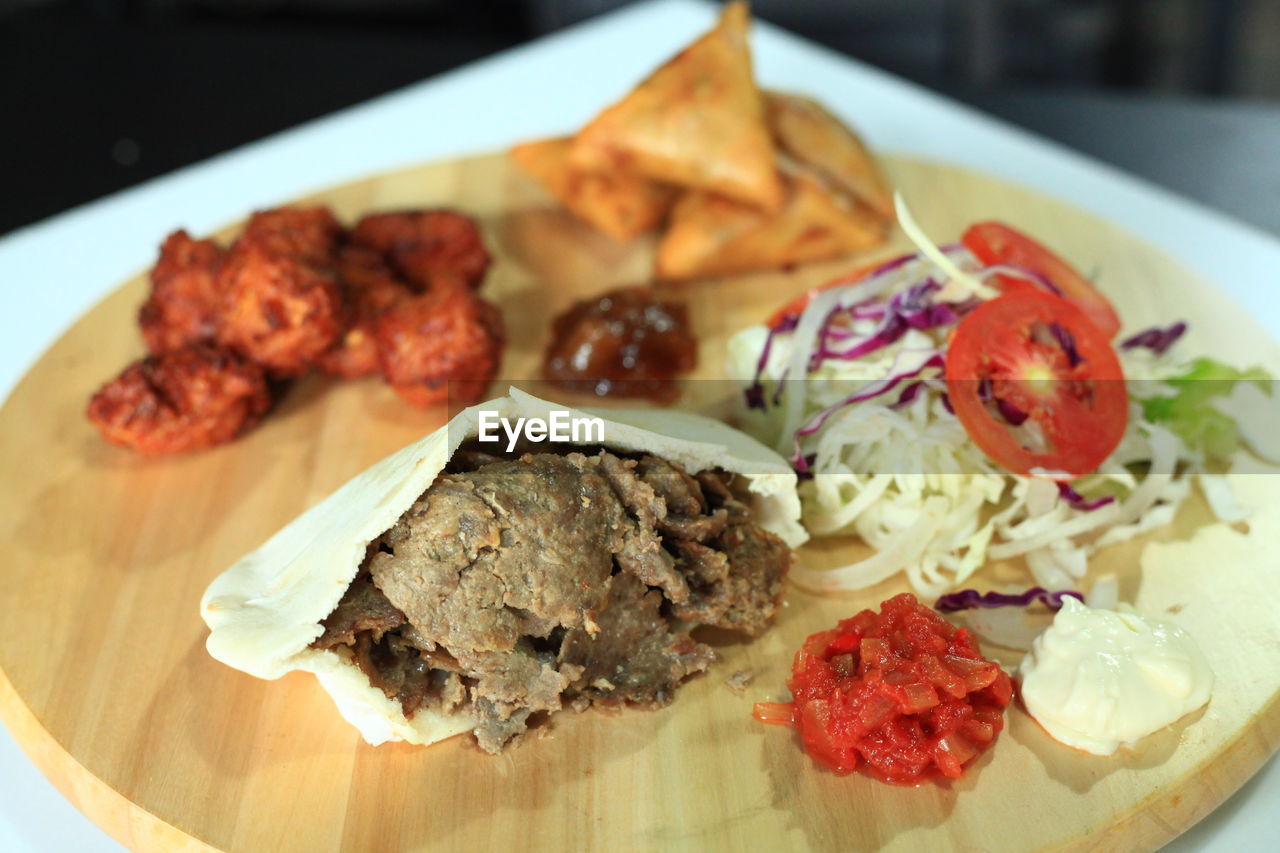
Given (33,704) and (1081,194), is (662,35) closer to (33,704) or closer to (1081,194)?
(1081,194)

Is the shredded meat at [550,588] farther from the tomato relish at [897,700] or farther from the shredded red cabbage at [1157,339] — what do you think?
the shredded red cabbage at [1157,339]

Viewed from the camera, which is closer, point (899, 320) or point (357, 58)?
point (899, 320)

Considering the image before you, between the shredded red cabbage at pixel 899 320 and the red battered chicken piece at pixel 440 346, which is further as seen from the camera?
the red battered chicken piece at pixel 440 346

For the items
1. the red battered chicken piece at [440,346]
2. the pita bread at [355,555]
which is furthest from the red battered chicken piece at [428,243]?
the pita bread at [355,555]

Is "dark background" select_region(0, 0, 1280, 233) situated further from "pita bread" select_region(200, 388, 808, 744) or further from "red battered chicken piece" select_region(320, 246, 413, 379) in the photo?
"pita bread" select_region(200, 388, 808, 744)

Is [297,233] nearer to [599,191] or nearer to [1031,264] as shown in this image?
[599,191]

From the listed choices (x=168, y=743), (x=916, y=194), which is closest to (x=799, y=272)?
(x=916, y=194)

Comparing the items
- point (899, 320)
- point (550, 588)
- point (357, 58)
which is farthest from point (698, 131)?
point (357, 58)
